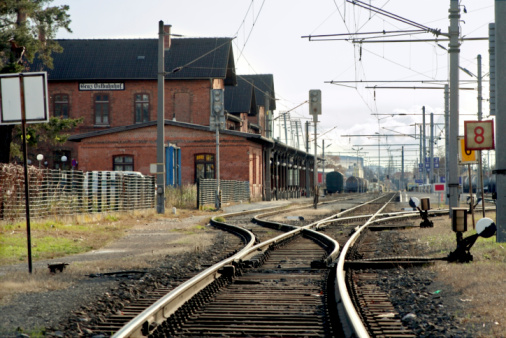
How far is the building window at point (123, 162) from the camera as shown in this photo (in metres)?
45.5

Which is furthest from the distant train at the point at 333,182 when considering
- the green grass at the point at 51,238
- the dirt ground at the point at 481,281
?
the dirt ground at the point at 481,281

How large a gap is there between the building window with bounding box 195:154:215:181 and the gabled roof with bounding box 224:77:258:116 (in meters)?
17.0

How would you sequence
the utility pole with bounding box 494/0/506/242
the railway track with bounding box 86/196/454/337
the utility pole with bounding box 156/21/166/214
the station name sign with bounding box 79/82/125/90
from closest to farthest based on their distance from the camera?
the railway track with bounding box 86/196/454/337, the utility pole with bounding box 494/0/506/242, the utility pole with bounding box 156/21/166/214, the station name sign with bounding box 79/82/125/90

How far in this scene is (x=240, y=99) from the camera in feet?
206

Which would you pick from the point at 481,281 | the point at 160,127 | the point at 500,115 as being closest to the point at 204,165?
the point at 160,127

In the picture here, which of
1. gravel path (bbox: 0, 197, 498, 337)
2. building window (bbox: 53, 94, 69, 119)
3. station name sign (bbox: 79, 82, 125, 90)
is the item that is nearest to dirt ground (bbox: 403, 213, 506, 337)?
gravel path (bbox: 0, 197, 498, 337)

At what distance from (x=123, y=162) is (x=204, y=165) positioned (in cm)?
553

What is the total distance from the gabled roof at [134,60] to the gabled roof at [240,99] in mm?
7334

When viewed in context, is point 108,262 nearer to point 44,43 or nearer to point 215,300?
point 215,300

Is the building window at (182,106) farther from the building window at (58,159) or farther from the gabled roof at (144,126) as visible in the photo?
the building window at (58,159)

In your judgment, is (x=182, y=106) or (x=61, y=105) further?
(x=61, y=105)

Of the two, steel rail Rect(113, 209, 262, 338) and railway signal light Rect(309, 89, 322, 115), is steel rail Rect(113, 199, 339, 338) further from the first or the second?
railway signal light Rect(309, 89, 322, 115)

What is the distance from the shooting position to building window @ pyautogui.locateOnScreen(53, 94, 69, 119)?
5234 centimetres

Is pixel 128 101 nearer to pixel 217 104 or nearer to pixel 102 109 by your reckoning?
pixel 102 109
